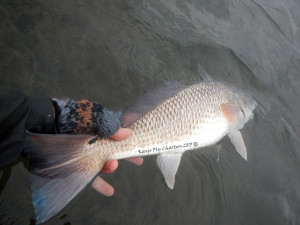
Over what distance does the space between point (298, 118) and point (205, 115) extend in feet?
8.48

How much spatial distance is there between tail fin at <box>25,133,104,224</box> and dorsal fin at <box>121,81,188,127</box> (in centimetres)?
52

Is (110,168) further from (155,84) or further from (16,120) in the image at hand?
(155,84)

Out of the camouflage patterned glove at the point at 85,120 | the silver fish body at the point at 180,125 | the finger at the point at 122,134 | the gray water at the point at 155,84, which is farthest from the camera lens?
the gray water at the point at 155,84

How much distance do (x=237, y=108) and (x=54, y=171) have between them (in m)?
2.28

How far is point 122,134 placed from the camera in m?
2.23

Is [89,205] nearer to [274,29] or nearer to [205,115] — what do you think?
[205,115]

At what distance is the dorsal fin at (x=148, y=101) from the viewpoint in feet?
7.89

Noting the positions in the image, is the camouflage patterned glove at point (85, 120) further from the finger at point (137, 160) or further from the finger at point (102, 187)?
the finger at point (137, 160)

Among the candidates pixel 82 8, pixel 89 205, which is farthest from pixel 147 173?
pixel 82 8

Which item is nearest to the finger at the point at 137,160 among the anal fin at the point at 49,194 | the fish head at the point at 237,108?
the anal fin at the point at 49,194

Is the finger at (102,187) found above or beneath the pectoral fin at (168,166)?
beneath

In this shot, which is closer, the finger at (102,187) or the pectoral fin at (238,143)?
the finger at (102,187)

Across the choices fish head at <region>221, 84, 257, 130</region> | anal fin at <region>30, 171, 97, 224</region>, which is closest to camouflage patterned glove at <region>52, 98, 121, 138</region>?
anal fin at <region>30, 171, 97, 224</region>

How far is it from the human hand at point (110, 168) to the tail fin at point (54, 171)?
0.82 feet
